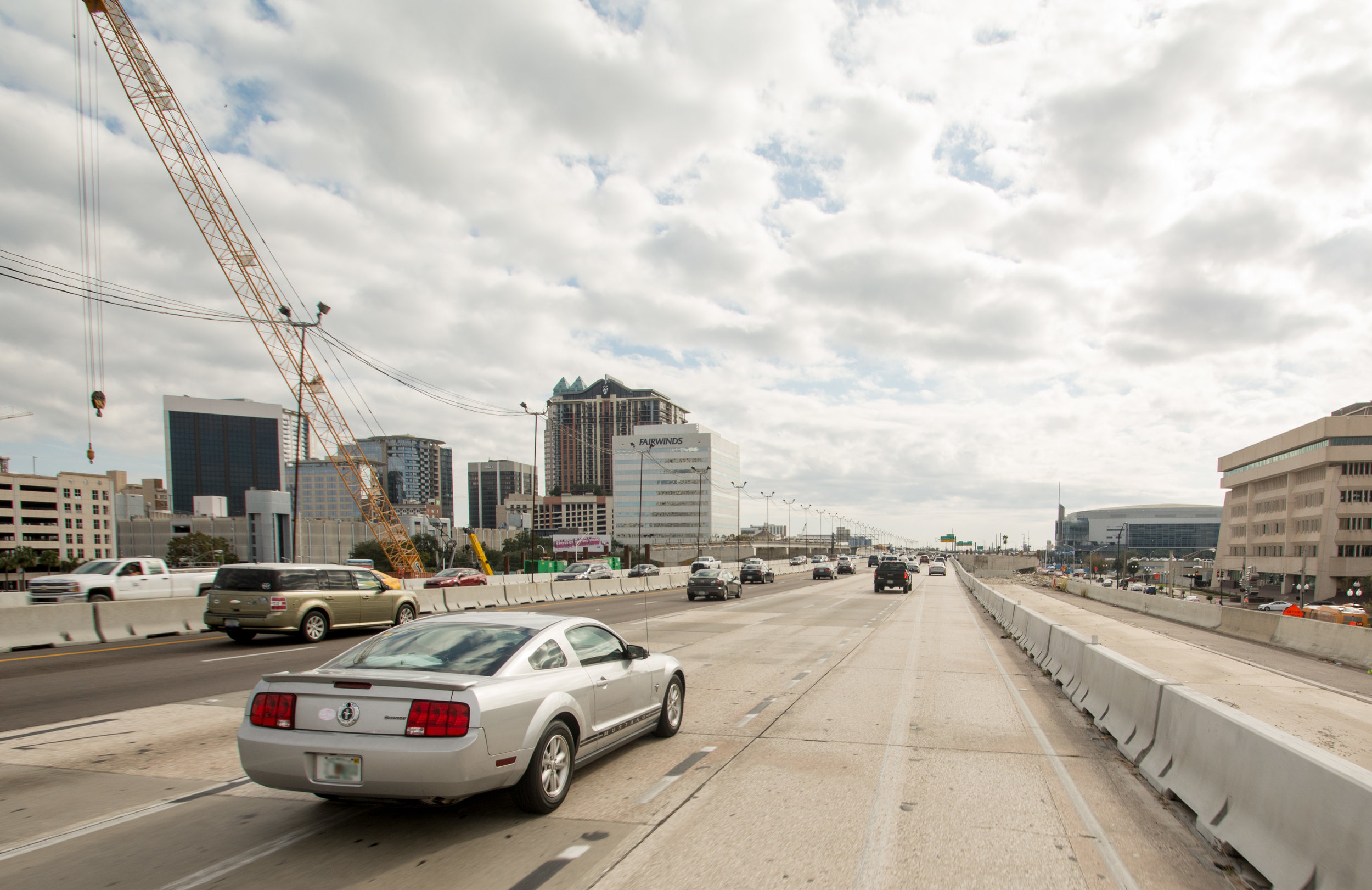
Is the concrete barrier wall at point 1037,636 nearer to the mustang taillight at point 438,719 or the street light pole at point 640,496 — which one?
the mustang taillight at point 438,719

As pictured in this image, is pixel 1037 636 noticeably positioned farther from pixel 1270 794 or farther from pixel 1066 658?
pixel 1270 794

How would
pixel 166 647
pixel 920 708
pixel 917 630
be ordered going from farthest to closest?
pixel 917 630 → pixel 166 647 → pixel 920 708

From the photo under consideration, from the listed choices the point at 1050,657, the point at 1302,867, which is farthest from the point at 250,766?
the point at 1050,657

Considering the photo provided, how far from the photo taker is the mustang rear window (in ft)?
17.9

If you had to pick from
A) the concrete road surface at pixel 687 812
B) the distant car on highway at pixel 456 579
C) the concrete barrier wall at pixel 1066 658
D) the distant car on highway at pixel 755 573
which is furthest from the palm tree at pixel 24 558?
the concrete barrier wall at pixel 1066 658

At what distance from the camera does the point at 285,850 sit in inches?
191

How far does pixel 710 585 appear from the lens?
32.8m

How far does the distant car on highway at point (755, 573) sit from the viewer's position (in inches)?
2007

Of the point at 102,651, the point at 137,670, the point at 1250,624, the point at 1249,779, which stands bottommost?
the point at 1250,624

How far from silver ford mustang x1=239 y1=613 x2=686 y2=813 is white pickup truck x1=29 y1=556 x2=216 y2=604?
1853 cm

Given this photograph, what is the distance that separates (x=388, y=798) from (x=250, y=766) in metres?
0.99

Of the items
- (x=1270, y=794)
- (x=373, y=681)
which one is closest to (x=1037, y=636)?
(x=1270, y=794)

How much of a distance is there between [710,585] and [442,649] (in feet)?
90.3

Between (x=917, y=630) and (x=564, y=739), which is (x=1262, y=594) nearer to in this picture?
(x=917, y=630)
